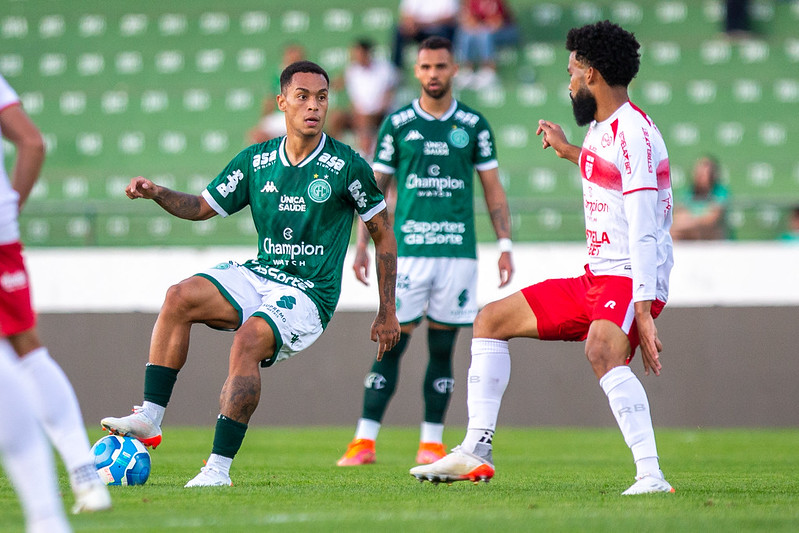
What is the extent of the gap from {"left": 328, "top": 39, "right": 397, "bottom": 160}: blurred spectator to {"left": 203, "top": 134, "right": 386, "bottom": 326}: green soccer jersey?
26.2ft

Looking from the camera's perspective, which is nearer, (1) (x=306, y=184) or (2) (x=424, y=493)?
(2) (x=424, y=493)

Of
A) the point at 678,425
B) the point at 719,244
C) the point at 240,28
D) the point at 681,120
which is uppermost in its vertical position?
the point at 240,28

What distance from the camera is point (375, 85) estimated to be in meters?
14.5

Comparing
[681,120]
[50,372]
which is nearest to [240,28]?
[681,120]

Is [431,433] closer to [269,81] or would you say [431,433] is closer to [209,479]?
[209,479]

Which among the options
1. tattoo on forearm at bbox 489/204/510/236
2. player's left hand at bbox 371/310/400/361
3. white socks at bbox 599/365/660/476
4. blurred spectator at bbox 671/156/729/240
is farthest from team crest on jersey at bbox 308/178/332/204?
blurred spectator at bbox 671/156/729/240

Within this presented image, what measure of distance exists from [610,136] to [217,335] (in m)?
6.80

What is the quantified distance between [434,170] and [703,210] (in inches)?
162

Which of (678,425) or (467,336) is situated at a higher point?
(467,336)

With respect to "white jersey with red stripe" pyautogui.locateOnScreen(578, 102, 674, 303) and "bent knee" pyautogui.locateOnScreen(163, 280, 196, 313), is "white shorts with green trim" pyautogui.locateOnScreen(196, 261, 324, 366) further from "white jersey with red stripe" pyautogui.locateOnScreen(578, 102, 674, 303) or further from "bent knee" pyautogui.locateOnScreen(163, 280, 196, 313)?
"white jersey with red stripe" pyautogui.locateOnScreen(578, 102, 674, 303)

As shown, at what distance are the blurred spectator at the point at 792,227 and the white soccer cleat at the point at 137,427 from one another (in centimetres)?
683

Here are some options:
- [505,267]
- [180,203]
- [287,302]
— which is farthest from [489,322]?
[505,267]

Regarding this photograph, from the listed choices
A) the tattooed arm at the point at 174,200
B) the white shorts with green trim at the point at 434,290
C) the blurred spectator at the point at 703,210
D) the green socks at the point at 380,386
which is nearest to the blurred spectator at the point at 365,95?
the blurred spectator at the point at 703,210

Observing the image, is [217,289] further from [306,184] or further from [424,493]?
[424,493]
